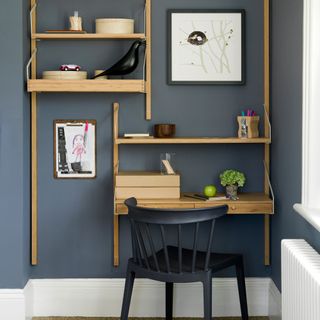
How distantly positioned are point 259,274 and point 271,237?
247mm

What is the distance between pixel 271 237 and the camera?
167 inches

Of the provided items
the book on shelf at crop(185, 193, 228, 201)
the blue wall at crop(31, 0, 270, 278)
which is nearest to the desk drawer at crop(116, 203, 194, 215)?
the book on shelf at crop(185, 193, 228, 201)

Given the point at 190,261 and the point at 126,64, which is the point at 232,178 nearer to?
the point at 190,261

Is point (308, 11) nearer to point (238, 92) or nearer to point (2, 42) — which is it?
point (238, 92)

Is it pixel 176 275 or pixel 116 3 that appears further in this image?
pixel 116 3

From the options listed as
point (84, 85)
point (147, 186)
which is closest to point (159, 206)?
point (147, 186)

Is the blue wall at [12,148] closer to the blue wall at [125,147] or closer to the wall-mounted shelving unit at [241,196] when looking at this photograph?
the blue wall at [125,147]

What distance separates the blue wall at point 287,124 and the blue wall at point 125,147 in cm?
17

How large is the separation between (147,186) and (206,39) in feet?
3.09

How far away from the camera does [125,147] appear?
422cm

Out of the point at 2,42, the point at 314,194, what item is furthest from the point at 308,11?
the point at 2,42

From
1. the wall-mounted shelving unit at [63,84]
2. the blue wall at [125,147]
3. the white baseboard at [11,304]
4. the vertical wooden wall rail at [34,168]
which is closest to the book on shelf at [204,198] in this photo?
the blue wall at [125,147]

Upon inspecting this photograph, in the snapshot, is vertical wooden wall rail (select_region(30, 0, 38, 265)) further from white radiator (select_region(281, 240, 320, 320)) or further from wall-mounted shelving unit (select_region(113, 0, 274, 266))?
white radiator (select_region(281, 240, 320, 320))

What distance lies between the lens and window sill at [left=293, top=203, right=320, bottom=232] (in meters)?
2.98
